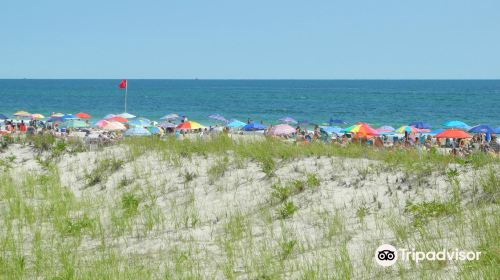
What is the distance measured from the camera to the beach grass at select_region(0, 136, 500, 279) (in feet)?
21.1

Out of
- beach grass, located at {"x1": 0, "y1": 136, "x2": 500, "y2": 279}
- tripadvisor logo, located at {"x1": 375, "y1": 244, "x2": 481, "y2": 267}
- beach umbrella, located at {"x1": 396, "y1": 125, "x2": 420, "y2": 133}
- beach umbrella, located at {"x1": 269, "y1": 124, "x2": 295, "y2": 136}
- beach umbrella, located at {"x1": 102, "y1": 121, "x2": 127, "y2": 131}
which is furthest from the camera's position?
beach umbrella, located at {"x1": 396, "y1": 125, "x2": 420, "y2": 133}

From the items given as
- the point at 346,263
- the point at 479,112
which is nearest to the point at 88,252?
the point at 346,263

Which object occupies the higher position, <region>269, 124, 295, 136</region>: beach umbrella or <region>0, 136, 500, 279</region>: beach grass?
<region>0, 136, 500, 279</region>: beach grass

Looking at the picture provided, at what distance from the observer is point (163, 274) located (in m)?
6.36

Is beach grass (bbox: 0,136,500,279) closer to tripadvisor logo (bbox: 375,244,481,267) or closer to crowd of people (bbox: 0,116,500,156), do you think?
tripadvisor logo (bbox: 375,244,481,267)

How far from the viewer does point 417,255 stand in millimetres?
6145

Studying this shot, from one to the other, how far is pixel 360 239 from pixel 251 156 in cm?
438

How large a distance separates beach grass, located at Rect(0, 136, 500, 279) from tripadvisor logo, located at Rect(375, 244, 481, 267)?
0.10 meters

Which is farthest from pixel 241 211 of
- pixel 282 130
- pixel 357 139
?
pixel 282 130

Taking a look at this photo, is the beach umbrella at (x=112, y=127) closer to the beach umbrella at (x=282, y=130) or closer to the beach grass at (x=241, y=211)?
the beach umbrella at (x=282, y=130)

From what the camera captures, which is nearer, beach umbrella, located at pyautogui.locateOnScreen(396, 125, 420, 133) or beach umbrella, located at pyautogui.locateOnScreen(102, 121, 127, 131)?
beach umbrella, located at pyautogui.locateOnScreen(102, 121, 127, 131)

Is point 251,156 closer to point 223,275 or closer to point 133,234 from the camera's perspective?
point 133,234

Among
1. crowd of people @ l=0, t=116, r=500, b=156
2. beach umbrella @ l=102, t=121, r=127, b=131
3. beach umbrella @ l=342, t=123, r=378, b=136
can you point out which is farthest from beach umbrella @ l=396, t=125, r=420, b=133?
beach umbrella @ l=102, t=121, r=127, b=131

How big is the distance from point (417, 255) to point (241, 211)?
11.4 ft
